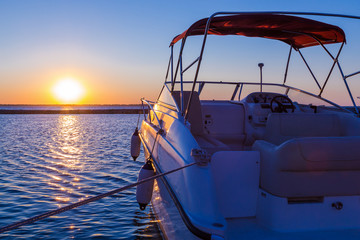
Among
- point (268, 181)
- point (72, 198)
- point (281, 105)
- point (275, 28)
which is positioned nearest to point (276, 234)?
point (268, 181)

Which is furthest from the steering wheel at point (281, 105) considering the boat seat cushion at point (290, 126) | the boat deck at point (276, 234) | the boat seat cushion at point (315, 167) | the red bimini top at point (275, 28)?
the boat deck at point (276, 234)

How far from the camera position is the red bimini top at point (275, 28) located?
14.8ft

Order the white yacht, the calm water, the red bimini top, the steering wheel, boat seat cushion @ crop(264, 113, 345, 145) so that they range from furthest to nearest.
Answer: the steering wheel
the calm water
boat seat cushion @ crop(264, 113, 345, 145)
the red bimini top
the white yacht

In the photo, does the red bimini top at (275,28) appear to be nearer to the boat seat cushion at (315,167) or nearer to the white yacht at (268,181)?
the white yacht at (268,181)

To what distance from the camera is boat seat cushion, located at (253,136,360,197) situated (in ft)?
10.2

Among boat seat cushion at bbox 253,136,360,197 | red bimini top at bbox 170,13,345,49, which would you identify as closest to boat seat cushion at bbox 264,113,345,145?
red bimini top at bbox 170,13,345,49

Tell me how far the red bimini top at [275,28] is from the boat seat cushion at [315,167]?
166 centimetres

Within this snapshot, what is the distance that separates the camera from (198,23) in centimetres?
418

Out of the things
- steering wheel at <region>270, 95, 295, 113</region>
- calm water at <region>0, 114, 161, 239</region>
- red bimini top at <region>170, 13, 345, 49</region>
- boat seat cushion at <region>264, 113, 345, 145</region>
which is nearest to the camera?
red bimini top at <region>170, 13, 345, 49</region>

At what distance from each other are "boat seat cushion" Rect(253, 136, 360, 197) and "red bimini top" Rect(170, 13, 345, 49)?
1658mm

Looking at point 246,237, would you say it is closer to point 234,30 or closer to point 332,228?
point 332,228

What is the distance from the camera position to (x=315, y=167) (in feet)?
10.3

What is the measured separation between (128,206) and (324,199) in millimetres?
4722

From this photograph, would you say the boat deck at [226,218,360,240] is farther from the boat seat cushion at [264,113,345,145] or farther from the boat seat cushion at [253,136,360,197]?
the boat seat cushion at [264,113,345,145]
